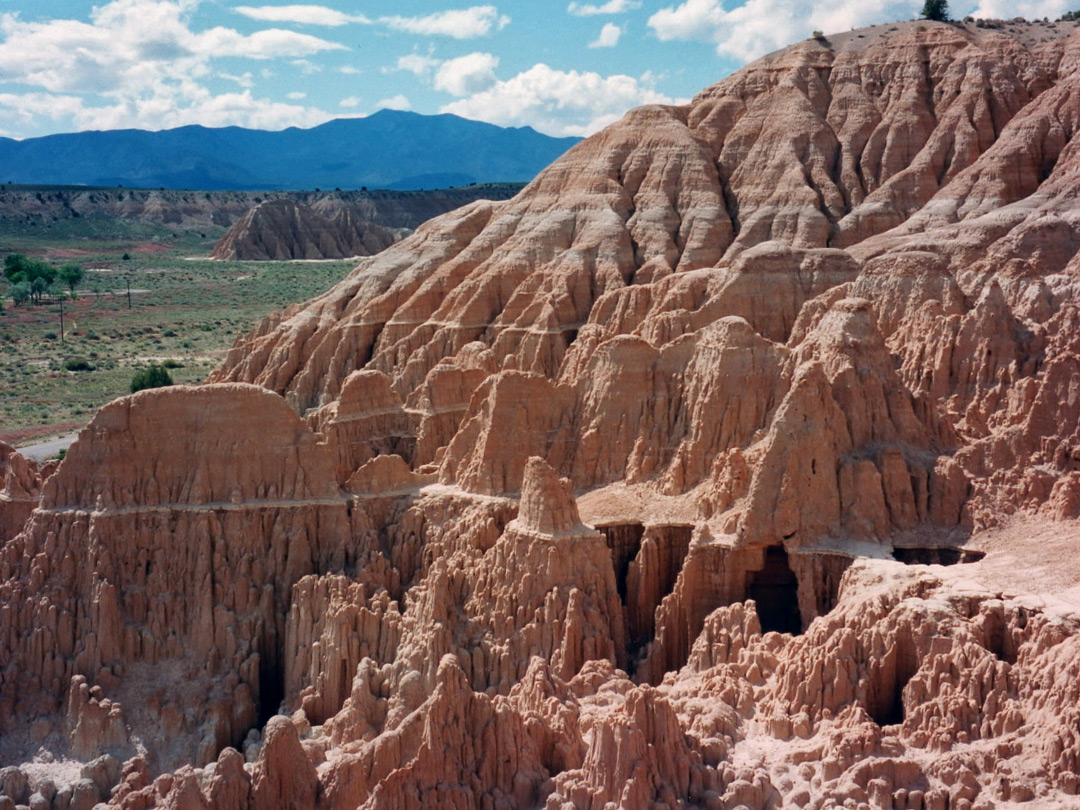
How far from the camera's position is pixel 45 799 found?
3775 centimetres

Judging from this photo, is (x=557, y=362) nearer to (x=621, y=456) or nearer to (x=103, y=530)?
(x=621, y=456)

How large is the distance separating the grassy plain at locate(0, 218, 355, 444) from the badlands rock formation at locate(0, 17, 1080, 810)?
1598 inches

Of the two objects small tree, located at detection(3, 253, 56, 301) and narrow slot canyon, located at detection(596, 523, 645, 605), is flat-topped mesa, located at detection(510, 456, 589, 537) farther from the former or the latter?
small tree, located at detection(3, 253, 56, 301)

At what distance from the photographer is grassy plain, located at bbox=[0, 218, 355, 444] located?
318 ft

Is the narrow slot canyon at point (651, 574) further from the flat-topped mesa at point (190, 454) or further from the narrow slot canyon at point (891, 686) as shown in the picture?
the flat-topped mesa at point (190, 454)

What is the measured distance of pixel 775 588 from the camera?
44125mm

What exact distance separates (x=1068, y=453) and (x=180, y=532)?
28.0 metres

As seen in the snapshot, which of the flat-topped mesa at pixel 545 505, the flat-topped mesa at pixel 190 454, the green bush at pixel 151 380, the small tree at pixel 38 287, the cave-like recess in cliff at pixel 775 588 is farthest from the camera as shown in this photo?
the small tree at pixel 38 287

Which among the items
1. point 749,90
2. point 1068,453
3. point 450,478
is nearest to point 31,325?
point 749,90

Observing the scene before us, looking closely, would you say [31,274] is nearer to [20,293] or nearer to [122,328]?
[20,293]

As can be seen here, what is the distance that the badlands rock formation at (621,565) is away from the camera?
34000 millimetres

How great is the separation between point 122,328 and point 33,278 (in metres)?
25.7

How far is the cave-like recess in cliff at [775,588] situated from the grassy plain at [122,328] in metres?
52.4

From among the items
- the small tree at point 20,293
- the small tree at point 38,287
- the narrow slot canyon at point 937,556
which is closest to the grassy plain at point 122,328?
the small tree at point 20,293
